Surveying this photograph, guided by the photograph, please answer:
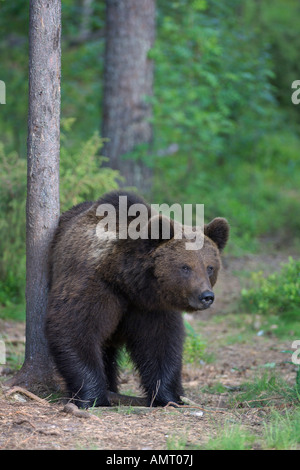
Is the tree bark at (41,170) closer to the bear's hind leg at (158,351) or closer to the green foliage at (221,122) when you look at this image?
the bear's hind leg at (158,351)

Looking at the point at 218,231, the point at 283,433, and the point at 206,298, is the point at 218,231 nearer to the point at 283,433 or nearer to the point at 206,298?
the point at 206,298

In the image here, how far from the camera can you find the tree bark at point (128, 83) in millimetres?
10750

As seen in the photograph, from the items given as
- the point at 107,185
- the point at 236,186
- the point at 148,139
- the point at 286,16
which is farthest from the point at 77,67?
the point at 286,16

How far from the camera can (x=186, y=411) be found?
5.09m

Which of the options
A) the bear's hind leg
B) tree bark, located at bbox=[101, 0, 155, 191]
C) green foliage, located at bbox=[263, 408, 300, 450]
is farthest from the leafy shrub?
green foliage, located at bbox=[263, 408, 300, 450]

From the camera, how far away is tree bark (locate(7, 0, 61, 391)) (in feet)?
18.3

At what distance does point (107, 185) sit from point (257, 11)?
865 centimetres

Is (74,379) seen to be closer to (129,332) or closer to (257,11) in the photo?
(129,332)

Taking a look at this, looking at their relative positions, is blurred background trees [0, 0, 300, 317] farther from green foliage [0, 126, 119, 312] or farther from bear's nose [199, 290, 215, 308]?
bear's nose [199, 290, 215, 308]

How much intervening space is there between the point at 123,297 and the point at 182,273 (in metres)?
0.56

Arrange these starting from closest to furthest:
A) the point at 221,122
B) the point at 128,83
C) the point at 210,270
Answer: the point at 210,270 < the point at 128,83 < the point at 221,122

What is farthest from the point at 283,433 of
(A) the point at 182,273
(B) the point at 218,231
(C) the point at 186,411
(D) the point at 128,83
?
(D) the point at 128,83

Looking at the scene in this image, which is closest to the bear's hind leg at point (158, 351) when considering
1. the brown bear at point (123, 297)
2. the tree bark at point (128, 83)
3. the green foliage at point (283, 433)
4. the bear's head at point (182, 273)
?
the brown bear at point (123, 297)

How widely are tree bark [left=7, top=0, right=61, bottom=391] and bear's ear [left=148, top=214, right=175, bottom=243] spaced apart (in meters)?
1.13
